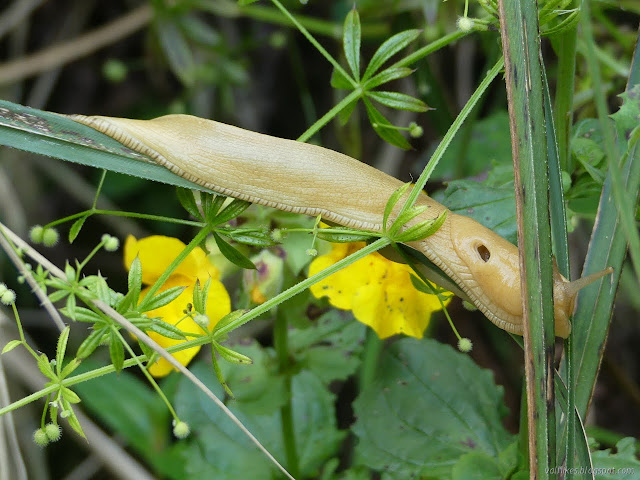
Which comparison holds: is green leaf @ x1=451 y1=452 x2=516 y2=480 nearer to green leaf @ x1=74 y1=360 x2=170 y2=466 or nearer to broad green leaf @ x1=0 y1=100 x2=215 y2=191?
broad green leaf @ x1=0 y1=100 x2=215 y2=191

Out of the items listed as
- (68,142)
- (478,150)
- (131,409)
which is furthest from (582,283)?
(131,409)

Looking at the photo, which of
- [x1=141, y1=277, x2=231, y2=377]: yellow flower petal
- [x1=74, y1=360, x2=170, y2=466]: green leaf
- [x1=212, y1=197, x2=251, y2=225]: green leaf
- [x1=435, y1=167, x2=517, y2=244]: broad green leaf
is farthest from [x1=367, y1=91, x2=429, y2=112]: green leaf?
[x1=74, y1=360, x2=170, y2=466]: green leaf

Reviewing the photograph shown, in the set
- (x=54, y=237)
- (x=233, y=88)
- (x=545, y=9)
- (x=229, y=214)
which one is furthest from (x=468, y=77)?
(x=54, y=237)

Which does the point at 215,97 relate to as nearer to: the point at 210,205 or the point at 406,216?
the point at 210,205

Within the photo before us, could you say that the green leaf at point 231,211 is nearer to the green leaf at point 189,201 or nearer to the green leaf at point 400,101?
the green leaf at point 189,201

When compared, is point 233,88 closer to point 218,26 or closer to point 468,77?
point 218,26

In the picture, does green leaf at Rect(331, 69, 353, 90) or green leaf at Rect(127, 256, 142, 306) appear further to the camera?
green leaf at Rect(331, 69, 353, 90)
